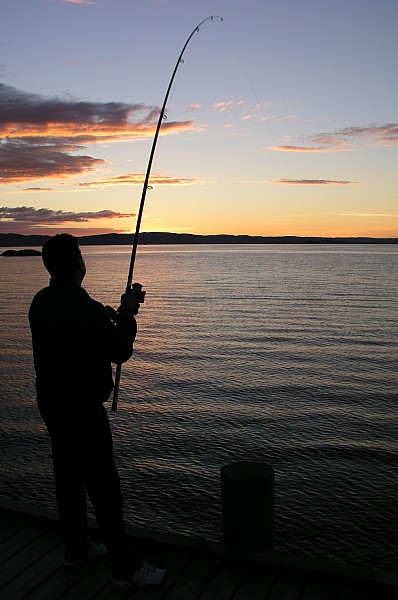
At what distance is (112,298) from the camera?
38375 mm

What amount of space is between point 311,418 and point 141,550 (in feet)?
23.5

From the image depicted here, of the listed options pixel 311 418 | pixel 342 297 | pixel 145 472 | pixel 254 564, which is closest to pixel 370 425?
pixel 311 418

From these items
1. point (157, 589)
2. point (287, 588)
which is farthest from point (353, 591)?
point (157, 589)

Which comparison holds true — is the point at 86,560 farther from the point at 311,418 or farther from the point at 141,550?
the point at 311,418

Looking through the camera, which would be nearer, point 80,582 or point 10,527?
point 80,582

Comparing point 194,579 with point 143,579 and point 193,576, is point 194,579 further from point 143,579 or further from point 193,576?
point 143,579

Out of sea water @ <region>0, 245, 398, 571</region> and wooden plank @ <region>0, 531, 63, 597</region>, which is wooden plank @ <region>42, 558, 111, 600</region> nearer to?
wooden plank @ <region>0, 531, 63, 597</region>

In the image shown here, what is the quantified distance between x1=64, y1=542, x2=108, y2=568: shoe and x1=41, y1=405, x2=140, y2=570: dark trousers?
417 mm

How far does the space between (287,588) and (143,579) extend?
95 cm

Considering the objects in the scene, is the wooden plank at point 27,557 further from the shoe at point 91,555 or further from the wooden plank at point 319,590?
the wooden plank at point 319,590

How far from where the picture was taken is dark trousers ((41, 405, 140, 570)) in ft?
11.7

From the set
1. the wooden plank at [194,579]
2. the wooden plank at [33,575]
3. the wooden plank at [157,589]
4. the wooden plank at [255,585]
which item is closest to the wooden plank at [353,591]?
the wooden plank at [255,585]

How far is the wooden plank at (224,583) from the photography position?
3.64 metres

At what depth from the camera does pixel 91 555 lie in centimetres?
411
